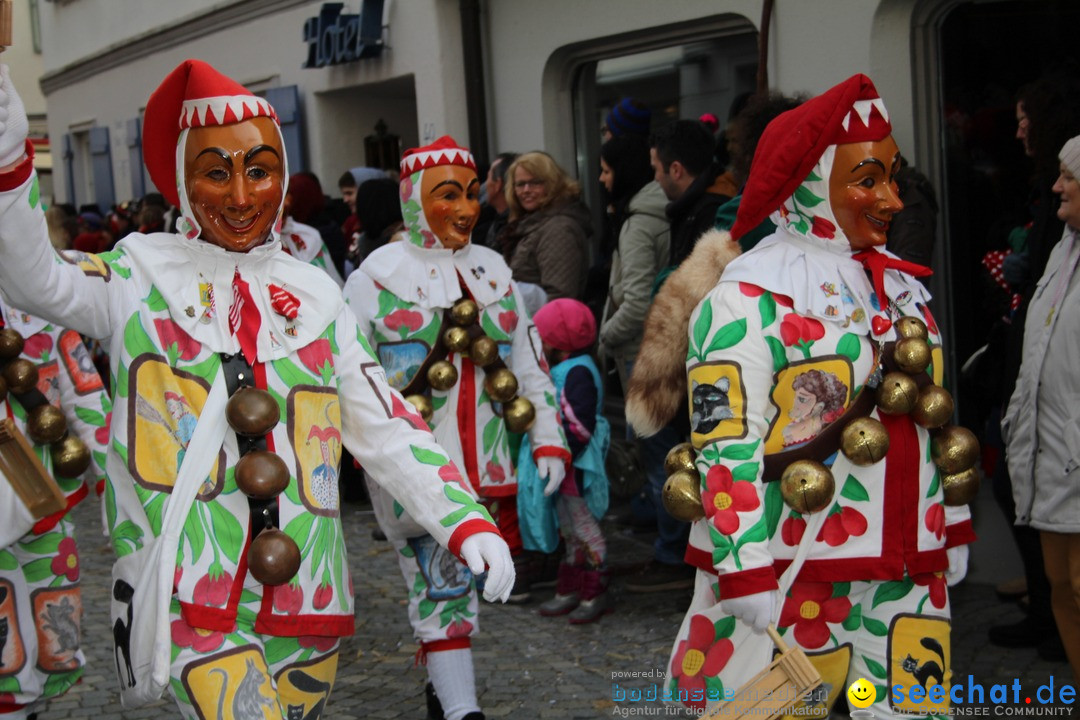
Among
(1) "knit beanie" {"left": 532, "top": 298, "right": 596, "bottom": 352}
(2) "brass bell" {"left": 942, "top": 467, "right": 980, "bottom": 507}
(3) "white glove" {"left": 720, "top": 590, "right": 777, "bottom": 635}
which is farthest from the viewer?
(1) "knit beanie" {"left": 532, "top": 298, "right": 596, "bottom": 352}

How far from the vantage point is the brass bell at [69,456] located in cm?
459

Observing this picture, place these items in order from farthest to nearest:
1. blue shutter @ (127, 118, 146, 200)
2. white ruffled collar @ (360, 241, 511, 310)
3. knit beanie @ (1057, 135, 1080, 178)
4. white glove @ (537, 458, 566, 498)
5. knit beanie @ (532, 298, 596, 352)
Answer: blue shutter @ (127, 118, 146, 200)
knit beanie @ (532, 298, 596, 352)
white glove @ (537, 458, 566, 498)
white ruffled collar @ (360, 241, 511, 310)
knit beanie @ (1057, 135, 1080, 178)

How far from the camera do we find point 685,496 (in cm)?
336

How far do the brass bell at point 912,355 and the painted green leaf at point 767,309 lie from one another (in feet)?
1.11

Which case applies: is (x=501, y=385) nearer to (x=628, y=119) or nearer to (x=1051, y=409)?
(x=1051, y=409)

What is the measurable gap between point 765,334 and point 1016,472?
1.58 meters

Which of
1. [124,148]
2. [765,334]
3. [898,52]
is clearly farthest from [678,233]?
[124,148]

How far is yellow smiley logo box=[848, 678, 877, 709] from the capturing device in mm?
3355

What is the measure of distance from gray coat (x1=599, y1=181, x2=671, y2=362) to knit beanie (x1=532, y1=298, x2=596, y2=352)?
246mm

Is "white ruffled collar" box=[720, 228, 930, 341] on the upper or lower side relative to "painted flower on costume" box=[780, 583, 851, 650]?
upper

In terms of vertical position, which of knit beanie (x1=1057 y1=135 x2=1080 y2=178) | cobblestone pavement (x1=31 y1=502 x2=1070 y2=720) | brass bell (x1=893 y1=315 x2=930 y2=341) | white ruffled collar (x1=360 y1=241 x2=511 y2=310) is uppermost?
knit beanie (x1=1057 y1=135 x2=1080 y2=178)

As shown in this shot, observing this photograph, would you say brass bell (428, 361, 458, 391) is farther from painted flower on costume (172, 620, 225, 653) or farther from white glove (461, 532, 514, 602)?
painted flower on costume (172, 620, 225, 653)

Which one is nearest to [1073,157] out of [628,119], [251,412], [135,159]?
[251,412]

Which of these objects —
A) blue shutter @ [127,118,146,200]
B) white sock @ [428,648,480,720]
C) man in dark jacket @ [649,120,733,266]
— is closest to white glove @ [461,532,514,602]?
white sock @ [428,648,480,720]
